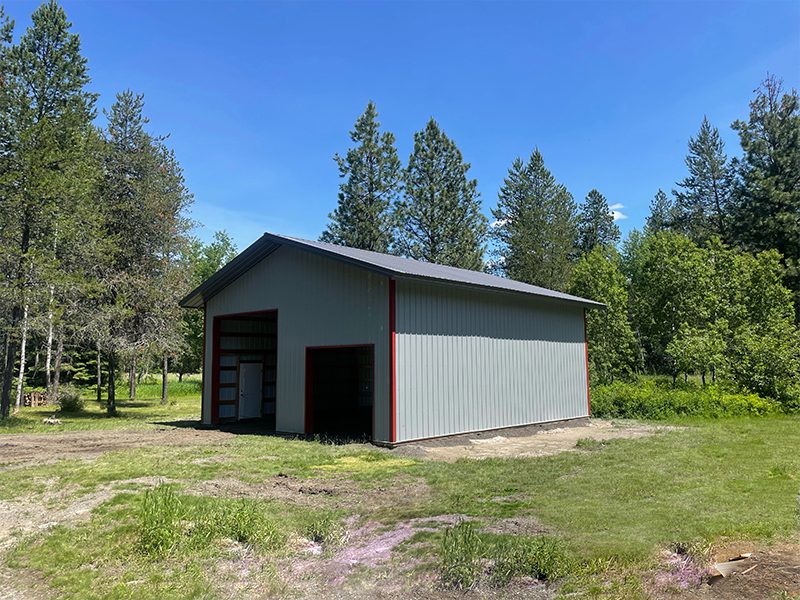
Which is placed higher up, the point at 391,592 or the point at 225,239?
the point at 225,239

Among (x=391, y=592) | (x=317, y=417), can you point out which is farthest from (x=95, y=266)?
(x=391, y=592)

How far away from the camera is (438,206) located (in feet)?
116

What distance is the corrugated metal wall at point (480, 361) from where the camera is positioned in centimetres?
1328

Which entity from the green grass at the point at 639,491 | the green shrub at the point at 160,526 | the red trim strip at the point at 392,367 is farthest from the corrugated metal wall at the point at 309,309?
the green shrub at the point at 160,526

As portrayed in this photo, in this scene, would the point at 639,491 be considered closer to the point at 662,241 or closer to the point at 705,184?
the point at 662,241

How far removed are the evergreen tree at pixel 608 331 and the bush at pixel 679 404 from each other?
21.6 ft

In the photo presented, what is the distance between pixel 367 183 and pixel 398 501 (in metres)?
29.7

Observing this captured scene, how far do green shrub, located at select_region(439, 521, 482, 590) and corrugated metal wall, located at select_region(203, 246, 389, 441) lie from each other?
759cm

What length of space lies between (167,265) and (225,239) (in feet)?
126

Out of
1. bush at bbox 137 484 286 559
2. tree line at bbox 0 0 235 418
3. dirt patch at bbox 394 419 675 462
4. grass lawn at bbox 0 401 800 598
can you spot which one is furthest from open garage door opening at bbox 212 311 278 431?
bush at bbox 137 484 286 559

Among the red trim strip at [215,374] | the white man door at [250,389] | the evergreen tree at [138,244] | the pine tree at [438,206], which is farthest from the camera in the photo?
the pine tree at [438,206]

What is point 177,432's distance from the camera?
1594 cm

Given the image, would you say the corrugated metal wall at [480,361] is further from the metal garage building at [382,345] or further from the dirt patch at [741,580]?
the dirt patch at [741,580]

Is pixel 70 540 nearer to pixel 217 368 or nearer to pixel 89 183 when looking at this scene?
pixel 217 368
